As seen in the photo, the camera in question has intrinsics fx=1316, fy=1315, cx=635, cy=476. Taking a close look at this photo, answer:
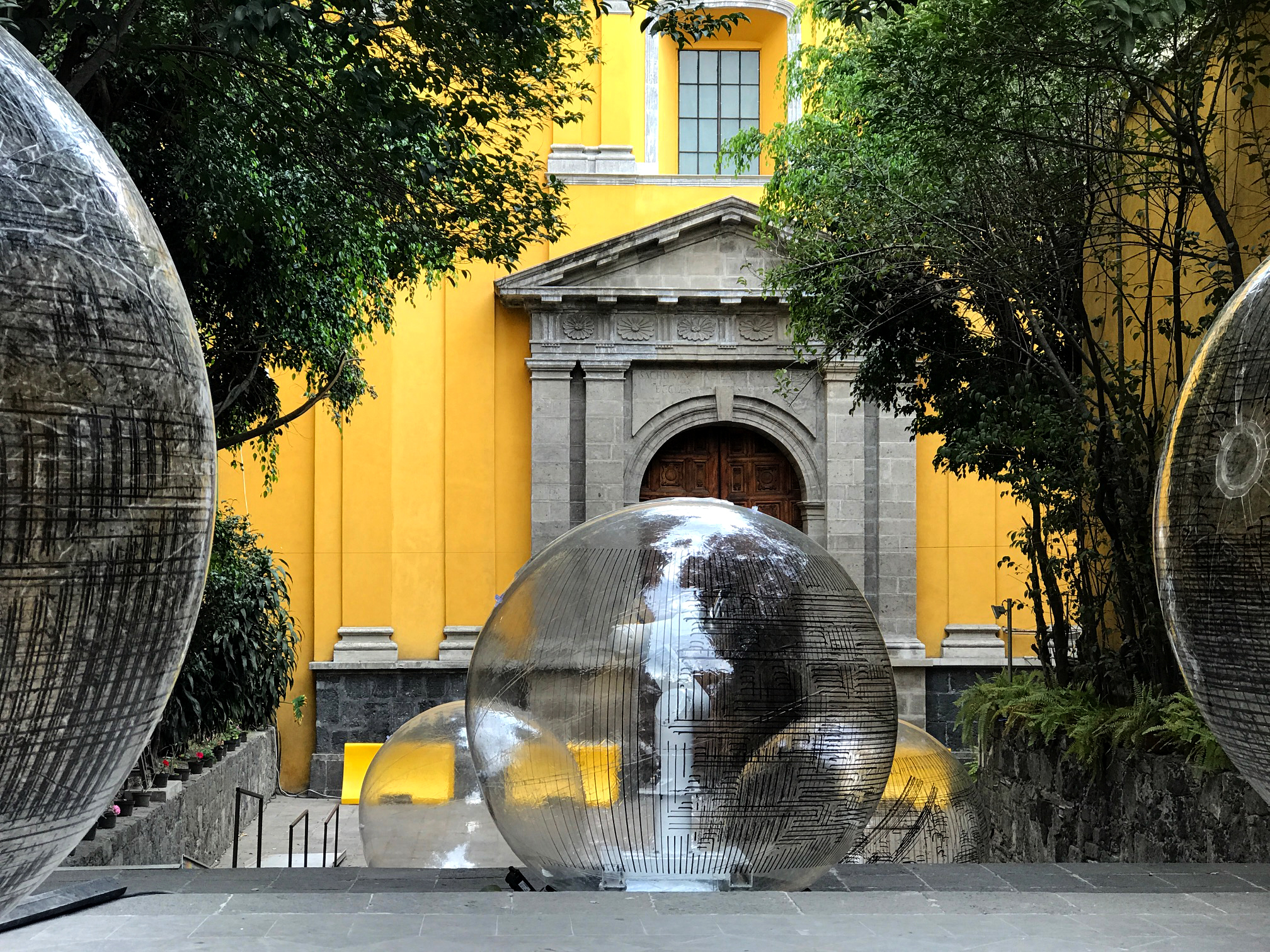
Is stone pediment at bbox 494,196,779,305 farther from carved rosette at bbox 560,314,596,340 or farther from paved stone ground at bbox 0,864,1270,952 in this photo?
paved stone ground at bbox 0,864,1270,952

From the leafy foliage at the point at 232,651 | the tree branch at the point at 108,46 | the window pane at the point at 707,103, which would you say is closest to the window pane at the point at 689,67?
the window pane at the point at 707,103

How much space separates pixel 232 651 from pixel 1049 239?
892 centimetres

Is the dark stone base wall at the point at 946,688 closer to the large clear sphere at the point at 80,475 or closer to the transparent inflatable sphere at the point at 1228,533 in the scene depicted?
the transparent inflatable sphere at the point at 1228,533

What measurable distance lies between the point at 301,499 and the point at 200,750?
5.70m

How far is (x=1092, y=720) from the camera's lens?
9492 mm

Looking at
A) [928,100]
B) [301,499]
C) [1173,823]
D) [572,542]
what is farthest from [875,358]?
[301,499]

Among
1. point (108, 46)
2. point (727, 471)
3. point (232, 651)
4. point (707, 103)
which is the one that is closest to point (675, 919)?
point (108, 46)

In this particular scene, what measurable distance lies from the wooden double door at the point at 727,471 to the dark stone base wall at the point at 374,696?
A: 13.8 ft

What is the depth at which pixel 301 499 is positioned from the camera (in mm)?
19297

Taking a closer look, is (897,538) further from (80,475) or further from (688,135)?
(80,475)

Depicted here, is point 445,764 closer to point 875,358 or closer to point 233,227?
point 233,227

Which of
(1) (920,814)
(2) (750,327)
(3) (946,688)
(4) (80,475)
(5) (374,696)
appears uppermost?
(2) (750,327)

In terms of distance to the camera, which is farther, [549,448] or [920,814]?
[549,448]

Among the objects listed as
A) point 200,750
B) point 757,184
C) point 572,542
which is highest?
point 757,184
